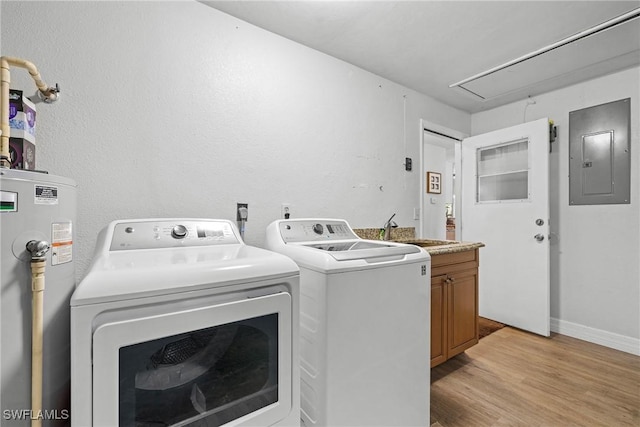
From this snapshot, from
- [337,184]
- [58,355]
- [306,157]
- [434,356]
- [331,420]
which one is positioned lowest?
→ [434,356]

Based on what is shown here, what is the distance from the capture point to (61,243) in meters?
0.89

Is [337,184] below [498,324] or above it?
above

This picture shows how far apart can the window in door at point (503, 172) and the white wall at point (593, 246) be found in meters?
0.27

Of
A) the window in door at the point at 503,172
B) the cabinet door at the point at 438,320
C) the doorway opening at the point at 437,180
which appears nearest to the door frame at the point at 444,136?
the doorway opening at the point at 437,180

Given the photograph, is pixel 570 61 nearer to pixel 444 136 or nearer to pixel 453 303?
pixel 444 136

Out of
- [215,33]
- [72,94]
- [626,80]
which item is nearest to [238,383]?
[72,94]

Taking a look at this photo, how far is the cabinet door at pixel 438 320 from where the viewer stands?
196 cm

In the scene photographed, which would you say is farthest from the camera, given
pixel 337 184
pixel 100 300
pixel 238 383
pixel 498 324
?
pixel 498 324

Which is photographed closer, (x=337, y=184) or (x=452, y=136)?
(x=337, y=184)

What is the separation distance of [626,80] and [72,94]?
13.0 feet

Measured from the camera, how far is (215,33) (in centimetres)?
171

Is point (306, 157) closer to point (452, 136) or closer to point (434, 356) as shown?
point (434, 356)

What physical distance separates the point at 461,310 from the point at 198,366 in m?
1.95

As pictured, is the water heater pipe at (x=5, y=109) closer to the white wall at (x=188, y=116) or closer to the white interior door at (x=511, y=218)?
the white wall at (x=188, y=116)
